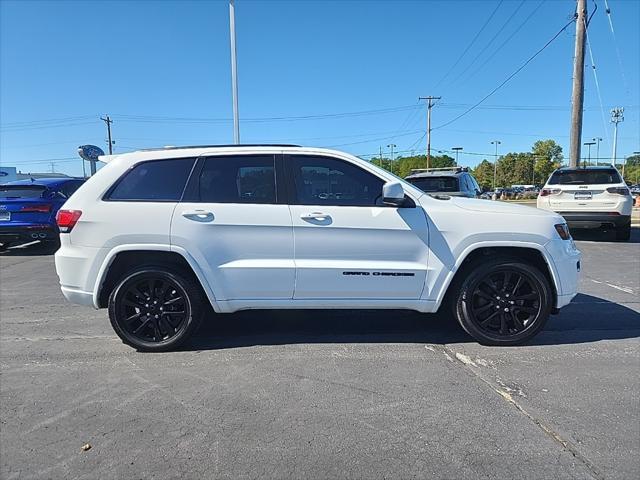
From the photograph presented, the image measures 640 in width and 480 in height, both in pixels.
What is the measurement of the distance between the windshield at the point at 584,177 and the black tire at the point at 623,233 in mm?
1131

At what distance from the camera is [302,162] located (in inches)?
158

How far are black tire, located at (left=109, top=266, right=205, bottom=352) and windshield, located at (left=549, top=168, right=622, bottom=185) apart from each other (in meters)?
9.62

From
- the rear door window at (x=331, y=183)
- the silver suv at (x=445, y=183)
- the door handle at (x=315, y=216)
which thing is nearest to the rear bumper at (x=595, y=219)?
the silver suv at (x=445, y=183)

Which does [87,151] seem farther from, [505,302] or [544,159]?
[544,159]

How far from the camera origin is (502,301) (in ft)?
13.3

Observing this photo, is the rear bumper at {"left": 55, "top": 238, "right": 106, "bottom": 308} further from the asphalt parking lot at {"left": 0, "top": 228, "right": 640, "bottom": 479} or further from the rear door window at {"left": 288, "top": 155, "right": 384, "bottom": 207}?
the rear door window at {"left": 288, "top": 155, "right": 384, "bottom": 207}

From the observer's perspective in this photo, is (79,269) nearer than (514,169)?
Yes

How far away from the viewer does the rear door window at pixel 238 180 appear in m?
3.94

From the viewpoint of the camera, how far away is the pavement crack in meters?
2.42

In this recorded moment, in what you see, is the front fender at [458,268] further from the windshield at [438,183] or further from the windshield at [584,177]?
the windshield at [584,177]

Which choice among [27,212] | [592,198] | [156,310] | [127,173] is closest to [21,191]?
[27,212]

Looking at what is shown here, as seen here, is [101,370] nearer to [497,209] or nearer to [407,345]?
[407,345]

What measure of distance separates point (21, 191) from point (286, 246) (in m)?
8.63

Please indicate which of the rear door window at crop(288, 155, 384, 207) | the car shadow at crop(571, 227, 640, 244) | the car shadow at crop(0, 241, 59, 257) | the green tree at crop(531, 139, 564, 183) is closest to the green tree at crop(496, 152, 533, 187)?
the green tree at crop(531, 139, 564, 183)
